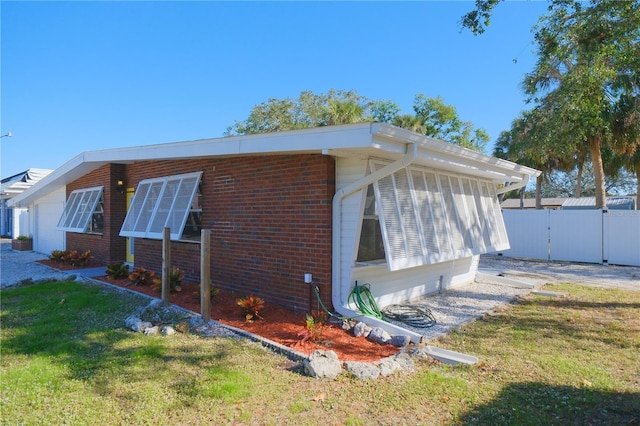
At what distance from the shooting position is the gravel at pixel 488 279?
22.1 feet

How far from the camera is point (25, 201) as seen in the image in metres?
15.8

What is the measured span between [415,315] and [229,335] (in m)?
2.90

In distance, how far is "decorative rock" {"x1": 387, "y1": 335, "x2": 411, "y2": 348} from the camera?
513cm

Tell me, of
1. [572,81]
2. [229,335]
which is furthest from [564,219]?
[229,335]

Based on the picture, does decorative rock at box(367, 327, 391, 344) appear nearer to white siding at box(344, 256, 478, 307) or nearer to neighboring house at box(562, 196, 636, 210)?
white siding at box(344, 256, 478, 307)

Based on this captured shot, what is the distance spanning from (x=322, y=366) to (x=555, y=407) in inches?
83.9

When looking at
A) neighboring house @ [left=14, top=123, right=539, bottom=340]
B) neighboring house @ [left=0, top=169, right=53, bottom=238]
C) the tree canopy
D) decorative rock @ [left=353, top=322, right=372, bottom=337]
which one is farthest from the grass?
the tree canopy

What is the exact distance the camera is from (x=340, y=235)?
5.98m

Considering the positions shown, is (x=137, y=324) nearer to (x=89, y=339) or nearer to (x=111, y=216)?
(x=89, y=339)

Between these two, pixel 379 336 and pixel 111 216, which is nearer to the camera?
pixel 379 336

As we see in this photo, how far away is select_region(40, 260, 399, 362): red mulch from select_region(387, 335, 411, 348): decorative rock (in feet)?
0.30

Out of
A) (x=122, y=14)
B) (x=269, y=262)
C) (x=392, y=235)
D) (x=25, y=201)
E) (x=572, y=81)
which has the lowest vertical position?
(x=269, y=262)

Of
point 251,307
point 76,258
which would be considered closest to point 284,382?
point 251,307

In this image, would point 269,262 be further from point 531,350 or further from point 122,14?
point 122,14
